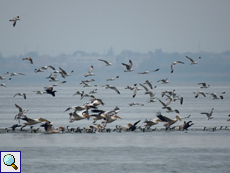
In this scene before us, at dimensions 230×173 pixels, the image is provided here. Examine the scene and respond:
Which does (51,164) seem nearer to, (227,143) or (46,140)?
(46,140)

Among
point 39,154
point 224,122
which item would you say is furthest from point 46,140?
point 224,122

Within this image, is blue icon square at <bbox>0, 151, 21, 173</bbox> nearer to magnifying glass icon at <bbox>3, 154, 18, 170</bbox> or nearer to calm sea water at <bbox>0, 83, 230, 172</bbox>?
magnifying glass icon at <bbox>3, 154, 18, 170</bbox>

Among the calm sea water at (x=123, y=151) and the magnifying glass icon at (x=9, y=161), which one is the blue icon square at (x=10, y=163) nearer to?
the magnifying glass icon at (x=9, y=161)

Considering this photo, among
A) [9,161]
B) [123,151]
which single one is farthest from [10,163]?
[123,151]

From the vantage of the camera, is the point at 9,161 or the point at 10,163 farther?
the point at 9,161

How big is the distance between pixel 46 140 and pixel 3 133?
3455 millimetres

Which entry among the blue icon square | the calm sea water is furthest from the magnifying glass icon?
the calm sea water

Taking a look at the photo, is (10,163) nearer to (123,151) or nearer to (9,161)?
(9,161)

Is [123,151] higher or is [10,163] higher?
[123,151]

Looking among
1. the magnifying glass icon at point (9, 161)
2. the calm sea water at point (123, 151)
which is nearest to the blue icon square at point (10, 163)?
the magnifying glass icon at point (9, 161)

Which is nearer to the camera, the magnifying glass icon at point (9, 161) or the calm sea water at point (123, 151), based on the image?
the magnifying glass icon at point (9, 161)

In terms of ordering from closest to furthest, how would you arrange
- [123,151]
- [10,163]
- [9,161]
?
[10,163] < [9,161] < [123,151]

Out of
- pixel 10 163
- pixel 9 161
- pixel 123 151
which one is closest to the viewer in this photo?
pixel 10 163

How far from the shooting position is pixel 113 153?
20469 millimetres
